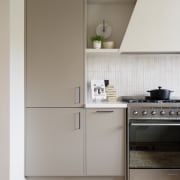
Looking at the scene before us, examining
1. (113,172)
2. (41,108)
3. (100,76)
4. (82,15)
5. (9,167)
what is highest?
(82,15)

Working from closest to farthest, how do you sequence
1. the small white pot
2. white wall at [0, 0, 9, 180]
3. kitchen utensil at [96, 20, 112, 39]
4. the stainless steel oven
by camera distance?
white wall at [0, 0, 9, 180] < the stainless steel oven < the small white pot < kitchen utensil at [96, 20, 112, 39]

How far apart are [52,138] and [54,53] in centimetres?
86

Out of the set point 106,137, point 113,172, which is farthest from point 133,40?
point 113,172

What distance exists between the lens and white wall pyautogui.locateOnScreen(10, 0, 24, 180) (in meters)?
2.18

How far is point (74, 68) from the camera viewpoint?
8.75 ft

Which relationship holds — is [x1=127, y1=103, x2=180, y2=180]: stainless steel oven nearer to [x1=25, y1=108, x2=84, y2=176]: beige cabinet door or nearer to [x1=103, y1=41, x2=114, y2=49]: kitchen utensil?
[x1=25, y1=108, x2=84, y2=176]: beige cabinet door

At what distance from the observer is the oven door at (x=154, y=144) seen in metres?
2.65

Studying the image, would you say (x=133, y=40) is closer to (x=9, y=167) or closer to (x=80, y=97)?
(x=80, y=97)

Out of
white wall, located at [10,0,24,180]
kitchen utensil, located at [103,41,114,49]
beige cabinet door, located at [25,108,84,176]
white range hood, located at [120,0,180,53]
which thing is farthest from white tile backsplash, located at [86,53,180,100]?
white wall, located at [10,0,24,180]

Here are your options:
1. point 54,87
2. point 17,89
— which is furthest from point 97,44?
point 17,89

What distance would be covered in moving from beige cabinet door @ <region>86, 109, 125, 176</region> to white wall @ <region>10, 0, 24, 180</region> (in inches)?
25.8

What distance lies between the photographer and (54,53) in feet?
8.74

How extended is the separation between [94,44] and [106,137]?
1.02 meters

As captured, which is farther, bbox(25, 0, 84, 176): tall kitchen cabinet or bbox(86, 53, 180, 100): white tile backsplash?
bbox(86, 53, 180, 100): white tile backsplash
